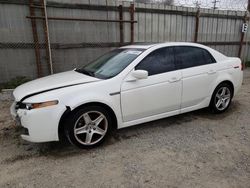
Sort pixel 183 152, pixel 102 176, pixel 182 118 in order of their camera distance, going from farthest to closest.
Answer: pixel 182 118, pixel 183 152, pixel 102 176

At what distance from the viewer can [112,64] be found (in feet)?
12.1

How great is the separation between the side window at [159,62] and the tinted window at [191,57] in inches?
5.9

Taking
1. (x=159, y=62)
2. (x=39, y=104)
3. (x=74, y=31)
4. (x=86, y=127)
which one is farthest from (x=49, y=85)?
(x=74, y=31)

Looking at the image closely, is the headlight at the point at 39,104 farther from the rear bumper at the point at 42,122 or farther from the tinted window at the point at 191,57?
the tinted window at the point at 191,57

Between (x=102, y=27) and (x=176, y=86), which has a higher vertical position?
(x=102, y=27)

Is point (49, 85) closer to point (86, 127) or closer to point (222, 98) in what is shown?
point (86, 127)

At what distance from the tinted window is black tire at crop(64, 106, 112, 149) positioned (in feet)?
5.48

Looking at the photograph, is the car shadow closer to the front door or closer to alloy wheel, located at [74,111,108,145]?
alloy wheel, located at [74,111,108,145]

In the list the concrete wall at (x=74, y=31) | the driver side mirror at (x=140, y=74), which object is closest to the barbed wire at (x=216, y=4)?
the concrete wall at (x=74, y=31)

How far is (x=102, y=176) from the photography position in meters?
2.58

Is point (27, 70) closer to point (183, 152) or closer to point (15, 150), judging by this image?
point (15, 150)

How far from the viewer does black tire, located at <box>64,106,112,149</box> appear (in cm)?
297

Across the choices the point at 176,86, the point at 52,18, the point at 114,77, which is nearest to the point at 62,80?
the point at 114,77

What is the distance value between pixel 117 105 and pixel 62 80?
37.6 inches
